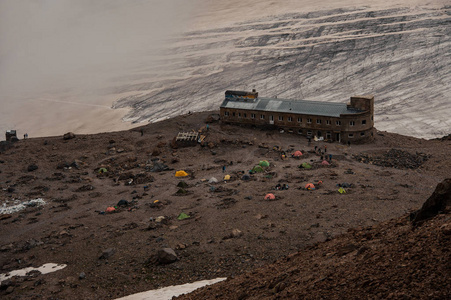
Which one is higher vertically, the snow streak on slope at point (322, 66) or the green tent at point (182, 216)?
the snow streak on slope at point (322, 66)

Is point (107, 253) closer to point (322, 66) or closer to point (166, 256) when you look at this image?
point (166, 256)

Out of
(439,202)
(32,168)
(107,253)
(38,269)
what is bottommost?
(38,269)

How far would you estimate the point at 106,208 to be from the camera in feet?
147

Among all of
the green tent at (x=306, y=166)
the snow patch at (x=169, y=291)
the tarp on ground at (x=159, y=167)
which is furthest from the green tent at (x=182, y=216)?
the green tent at (x=306, y=166)

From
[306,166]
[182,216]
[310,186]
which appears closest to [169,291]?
[182,216]

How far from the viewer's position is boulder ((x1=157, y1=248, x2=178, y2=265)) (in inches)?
1261

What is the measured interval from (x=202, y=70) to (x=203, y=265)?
87337 mm

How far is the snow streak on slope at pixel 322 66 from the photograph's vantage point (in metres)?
89.8

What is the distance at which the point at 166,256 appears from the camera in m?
32.0

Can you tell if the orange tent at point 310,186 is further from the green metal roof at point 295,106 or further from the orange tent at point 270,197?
the green metal roof at point 295,106

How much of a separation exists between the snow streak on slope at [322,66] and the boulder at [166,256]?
5230 cm

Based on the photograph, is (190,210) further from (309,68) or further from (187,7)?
(187,7)

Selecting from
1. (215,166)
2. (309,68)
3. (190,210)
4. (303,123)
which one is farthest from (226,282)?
(309,68)

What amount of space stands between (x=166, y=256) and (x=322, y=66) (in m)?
80.5
